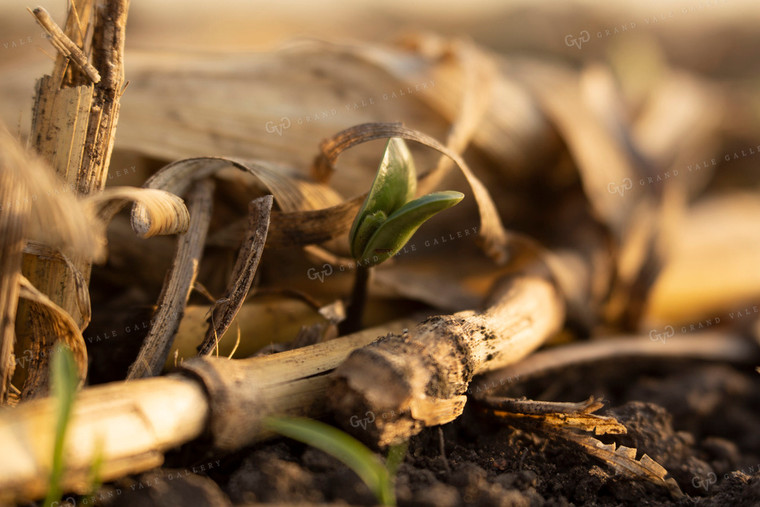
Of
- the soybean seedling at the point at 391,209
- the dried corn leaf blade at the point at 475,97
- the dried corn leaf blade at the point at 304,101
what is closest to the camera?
the soybean seedling at the point at 391,209

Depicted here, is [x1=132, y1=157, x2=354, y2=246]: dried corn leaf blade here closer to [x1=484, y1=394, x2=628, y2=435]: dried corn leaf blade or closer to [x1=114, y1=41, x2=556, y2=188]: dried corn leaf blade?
[x1=114, y1=41, x2=556, y2=188]: dried corn leaf blade

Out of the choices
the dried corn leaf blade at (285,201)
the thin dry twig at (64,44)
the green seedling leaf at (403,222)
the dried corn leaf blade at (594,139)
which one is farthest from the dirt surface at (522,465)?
the thin dry twig at (64,44)

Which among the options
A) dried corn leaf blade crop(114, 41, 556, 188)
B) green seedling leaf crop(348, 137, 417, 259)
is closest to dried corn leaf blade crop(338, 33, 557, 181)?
dried corn leaf blade crop(114, 41, 556, 188)

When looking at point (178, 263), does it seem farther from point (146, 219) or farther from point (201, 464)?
point (201, 464)

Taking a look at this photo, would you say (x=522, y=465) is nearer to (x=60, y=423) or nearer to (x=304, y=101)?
(x=60, y=423)

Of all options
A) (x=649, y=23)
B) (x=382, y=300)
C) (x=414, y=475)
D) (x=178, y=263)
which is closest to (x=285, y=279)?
(x=382, y=300)

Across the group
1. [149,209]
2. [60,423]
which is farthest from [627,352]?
[60,423]

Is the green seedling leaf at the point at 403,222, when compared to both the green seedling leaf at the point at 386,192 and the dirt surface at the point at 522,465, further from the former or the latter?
the dirt surface at the point at 522,465
